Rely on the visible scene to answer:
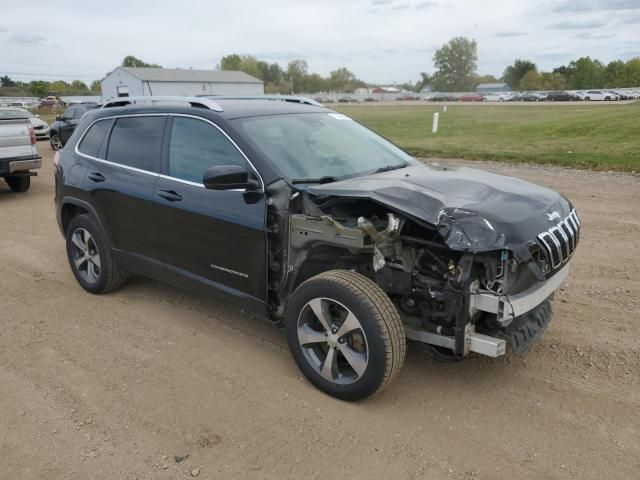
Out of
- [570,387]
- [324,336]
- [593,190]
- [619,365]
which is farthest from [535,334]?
[593,190]

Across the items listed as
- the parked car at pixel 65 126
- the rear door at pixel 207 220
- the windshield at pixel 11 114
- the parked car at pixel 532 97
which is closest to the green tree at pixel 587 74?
the parked car at pixel 532 97

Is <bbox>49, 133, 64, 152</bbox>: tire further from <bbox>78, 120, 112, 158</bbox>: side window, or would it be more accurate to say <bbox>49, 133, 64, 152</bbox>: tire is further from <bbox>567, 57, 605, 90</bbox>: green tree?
<bbox>567, 57, 605, 90</bbox>: green tree

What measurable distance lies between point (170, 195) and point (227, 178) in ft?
2.99

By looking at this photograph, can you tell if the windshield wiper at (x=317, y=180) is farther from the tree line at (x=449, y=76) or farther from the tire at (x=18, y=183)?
the tree line at (x=449, y=76)

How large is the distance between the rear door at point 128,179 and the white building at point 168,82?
5859cm

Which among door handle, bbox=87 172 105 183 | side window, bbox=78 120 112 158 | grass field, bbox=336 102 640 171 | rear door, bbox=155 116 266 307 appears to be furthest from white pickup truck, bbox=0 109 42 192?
rear door, bbox=155 116 266 307

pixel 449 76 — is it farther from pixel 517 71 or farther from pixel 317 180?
pixel 317 180

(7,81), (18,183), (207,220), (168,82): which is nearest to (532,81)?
(168,82)

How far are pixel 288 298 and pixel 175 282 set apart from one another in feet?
3.99

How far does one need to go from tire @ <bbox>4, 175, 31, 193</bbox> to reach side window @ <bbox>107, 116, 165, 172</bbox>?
735 centimetres

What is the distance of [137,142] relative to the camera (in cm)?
472

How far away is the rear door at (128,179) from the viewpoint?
453cm

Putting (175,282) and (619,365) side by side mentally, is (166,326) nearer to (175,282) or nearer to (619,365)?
(175,282)

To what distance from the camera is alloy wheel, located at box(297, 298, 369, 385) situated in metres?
3.34
